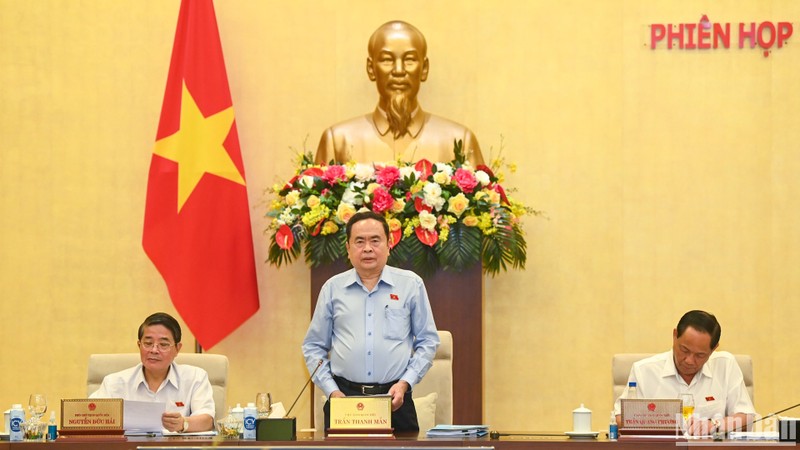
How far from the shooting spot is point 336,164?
6.14 metres

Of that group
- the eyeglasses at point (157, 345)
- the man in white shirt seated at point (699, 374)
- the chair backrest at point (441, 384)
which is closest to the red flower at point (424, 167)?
the chair backrest at point (441, 384)

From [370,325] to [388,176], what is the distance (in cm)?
140

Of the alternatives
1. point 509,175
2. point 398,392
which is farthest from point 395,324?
point 509,175

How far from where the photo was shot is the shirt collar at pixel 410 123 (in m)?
6.29

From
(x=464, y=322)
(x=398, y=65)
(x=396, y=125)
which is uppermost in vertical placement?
(x=398, y=65)

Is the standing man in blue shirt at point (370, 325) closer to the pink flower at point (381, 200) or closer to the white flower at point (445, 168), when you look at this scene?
the pink flower at point (381, 200)

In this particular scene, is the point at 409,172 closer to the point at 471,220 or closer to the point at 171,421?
the point at 471,220

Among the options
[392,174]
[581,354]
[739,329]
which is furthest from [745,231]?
[392,174]

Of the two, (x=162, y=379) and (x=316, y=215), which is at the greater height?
(x=316, y=215)

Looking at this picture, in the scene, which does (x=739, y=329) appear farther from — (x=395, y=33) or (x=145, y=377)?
(x=145, y=377)

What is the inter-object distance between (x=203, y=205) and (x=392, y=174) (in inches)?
44.8

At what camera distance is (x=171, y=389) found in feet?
14.6

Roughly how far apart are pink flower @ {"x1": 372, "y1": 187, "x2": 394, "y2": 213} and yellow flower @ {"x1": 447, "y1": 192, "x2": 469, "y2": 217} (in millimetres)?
280

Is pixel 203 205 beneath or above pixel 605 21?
beneath
